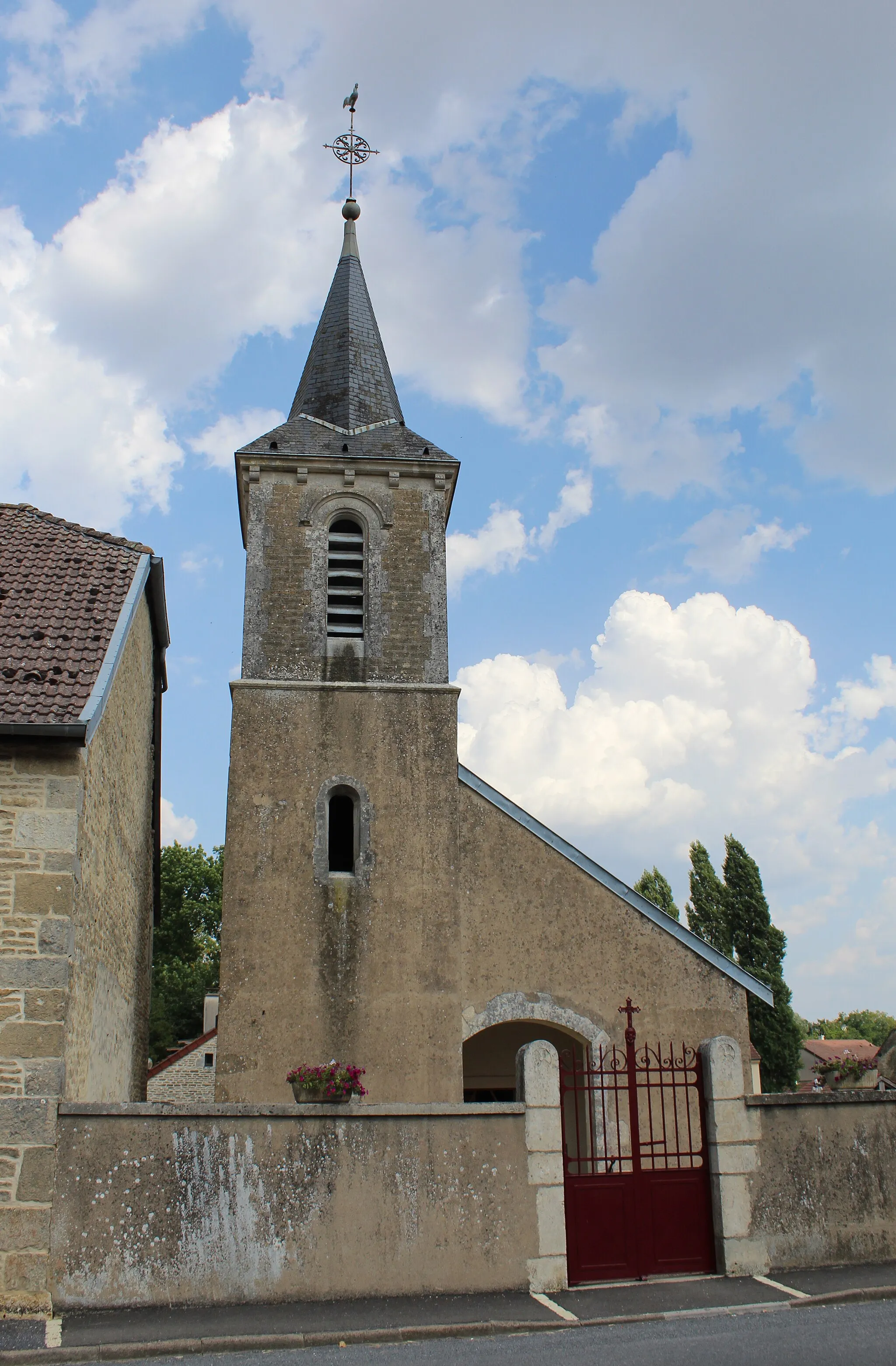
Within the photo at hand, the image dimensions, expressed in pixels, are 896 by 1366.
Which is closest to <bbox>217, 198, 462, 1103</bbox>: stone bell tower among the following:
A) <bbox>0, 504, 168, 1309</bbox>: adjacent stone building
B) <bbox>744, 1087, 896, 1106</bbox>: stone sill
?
<bbox>0, 504, 168, 1309</bbox>: adjacent stone building

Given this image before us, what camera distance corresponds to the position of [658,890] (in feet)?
117

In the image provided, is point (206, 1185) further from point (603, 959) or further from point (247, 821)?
point (603, 959)

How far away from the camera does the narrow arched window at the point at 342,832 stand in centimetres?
1223

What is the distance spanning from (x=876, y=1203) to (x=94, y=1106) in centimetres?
626

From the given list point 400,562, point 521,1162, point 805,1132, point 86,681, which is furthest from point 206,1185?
A: point 400,562

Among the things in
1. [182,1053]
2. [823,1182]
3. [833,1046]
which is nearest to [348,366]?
[823,1182]

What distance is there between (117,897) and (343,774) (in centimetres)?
276

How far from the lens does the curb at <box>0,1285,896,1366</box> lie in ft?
20.9

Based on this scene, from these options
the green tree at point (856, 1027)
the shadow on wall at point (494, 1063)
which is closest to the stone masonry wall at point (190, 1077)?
the shadow on wall at point (494, 1063)

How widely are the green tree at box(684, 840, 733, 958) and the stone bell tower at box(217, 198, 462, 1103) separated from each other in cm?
2146

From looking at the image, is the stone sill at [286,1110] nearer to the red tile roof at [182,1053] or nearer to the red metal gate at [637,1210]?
the red metal gate at [637,1210]

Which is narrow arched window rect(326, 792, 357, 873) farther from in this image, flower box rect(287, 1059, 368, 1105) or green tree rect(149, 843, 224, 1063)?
green tree rect(149, 843, 224, 1063)

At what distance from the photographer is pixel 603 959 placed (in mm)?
12086

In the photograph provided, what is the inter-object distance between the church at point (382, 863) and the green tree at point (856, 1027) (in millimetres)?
89214
